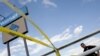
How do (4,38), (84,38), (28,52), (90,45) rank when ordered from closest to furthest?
1. (84,38)
2. (90,45)
3. (28,52)
4. (4,38)

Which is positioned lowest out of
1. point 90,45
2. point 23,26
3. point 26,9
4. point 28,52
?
point 90,45

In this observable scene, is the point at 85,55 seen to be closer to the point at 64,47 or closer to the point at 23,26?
the point at 64,47

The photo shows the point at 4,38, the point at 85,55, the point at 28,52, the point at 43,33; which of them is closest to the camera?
the point at 85,55

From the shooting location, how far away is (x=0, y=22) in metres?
21.3

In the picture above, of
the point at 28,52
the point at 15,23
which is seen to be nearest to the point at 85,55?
the point at 28,52

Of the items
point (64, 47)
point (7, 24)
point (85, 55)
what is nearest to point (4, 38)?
point (7, 24)

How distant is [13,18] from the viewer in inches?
812

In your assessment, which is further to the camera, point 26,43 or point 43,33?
point 26,43

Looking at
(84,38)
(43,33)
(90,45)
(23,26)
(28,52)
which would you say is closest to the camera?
(84,38)

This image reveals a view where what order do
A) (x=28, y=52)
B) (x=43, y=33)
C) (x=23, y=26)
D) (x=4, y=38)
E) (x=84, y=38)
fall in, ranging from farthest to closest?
1. (x=4, y=38)
2. (x=23, y=26)
3. (x=28, y=52)
4. (x=43, y=33)
5. (x=84, y=38)

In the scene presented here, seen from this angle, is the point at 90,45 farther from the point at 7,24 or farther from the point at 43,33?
the point at 7,24

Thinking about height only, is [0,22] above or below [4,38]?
above

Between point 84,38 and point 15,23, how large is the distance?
1792 centimetres

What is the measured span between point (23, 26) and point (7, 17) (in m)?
3.43
